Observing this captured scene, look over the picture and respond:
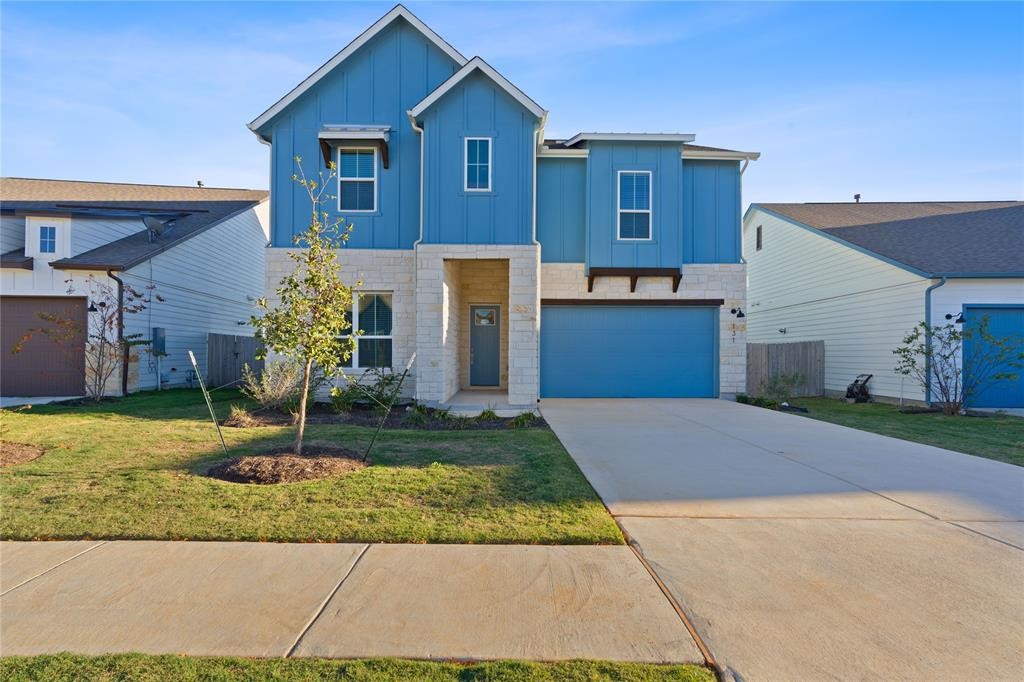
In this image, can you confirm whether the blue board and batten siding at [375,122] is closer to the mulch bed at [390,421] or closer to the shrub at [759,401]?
the mulch bed at [390,421]

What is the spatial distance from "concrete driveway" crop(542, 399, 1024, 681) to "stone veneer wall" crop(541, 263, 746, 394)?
6.52 metres

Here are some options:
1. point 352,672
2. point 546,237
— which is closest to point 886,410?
point 546,237

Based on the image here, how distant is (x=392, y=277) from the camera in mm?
13320

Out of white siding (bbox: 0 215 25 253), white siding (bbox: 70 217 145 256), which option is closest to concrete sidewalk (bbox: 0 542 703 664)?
white siding (bbox: 70 217 145 256)

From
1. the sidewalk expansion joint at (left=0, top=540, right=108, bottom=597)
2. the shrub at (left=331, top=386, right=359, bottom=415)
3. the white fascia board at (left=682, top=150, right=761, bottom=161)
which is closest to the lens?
the sidewalk expansion joint at (left=0, top=540, right=108, bottom=597)

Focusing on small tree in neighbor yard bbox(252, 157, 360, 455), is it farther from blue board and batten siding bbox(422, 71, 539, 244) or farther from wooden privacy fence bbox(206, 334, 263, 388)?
wooden privacy fence bbox(206, 334, 263, 388)

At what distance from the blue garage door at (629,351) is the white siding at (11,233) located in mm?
13923

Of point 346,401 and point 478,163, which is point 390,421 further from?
point 478,163

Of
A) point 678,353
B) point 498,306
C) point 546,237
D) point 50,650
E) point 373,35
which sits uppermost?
point 373,35

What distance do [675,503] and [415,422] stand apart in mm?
5876

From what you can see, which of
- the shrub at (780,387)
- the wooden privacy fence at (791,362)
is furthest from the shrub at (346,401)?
the wooden privacy fence at (791,362)

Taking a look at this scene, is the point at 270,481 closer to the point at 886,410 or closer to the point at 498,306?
the point at 498,306

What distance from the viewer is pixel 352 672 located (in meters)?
2.69

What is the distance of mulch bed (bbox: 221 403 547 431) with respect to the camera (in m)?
9.87
